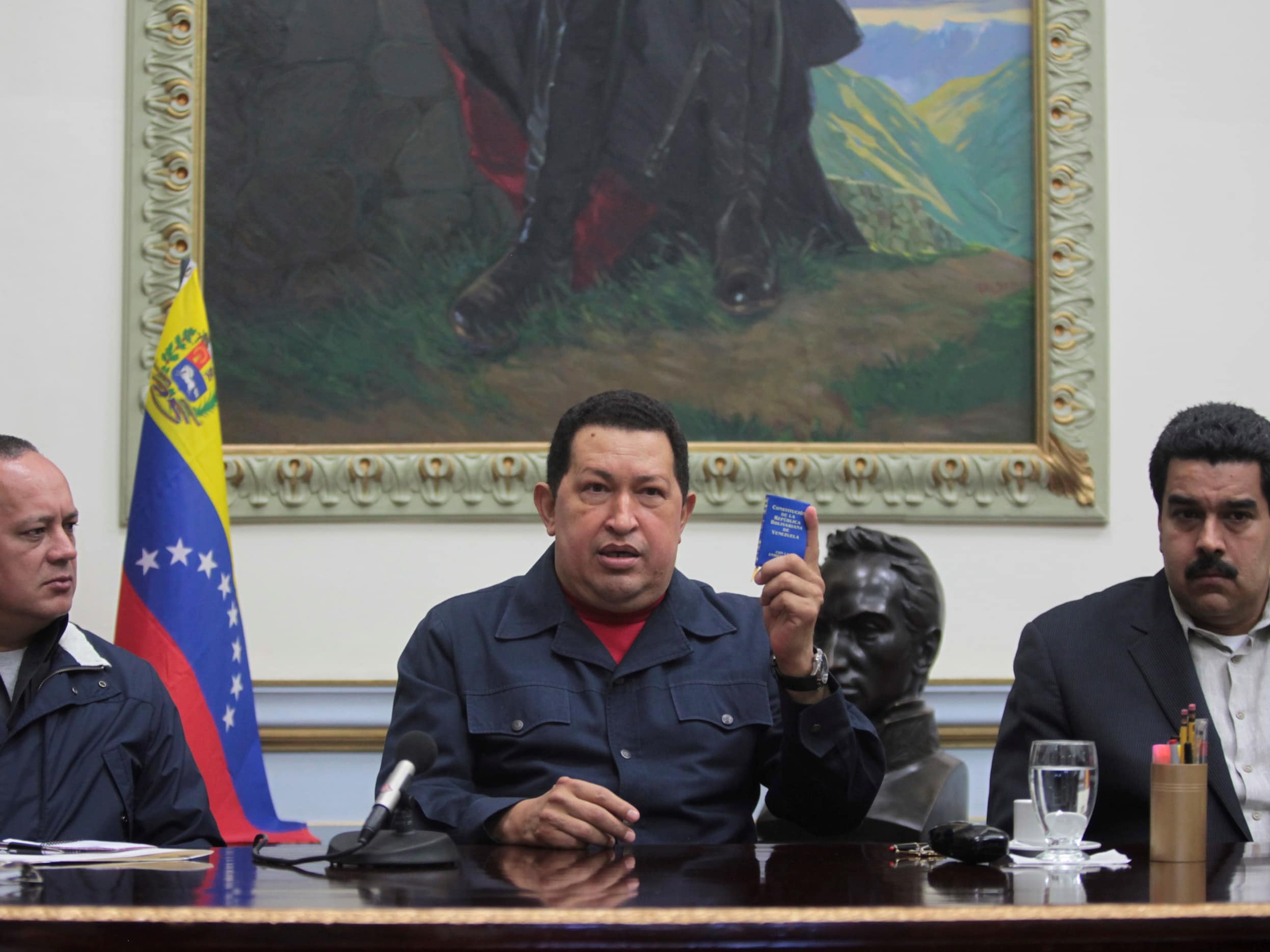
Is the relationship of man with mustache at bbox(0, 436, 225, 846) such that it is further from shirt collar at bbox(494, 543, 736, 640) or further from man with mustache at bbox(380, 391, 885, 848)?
shirt collar at bbox(494, 543, 736, 640)

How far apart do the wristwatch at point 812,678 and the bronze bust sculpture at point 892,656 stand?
0.68 m

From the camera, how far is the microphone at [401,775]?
5.48 feet

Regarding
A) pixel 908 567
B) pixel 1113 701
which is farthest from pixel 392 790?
pixel 908 567

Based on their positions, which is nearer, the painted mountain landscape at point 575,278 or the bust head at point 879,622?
the bust head at point 879,622

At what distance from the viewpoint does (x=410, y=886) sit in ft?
5.04

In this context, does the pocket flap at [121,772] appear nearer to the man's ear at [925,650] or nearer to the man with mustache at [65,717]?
the man with mustache at [65,717]

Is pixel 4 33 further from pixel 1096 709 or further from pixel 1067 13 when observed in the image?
pixel 1096 709

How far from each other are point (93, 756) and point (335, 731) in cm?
143

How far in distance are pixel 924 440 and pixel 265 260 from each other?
2.00m

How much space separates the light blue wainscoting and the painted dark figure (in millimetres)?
1123

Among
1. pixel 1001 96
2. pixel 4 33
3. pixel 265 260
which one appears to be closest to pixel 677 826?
pixel 265 260

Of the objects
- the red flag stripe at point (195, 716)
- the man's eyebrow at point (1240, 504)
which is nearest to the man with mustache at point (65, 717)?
the red flag stripe at point (195, 716)

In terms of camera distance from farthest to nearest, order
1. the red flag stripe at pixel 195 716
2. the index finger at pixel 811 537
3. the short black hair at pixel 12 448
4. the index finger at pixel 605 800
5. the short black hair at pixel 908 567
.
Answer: the red flag stripe at pixel 195 716, the short black hair at pixel 908 567, the short black hair at pixel 12 448, the index finger at pixel 811 537, the index finger at pixel 605 800

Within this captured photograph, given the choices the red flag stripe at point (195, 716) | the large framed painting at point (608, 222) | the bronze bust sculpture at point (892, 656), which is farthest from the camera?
the large framed painting at point (608, 222)
